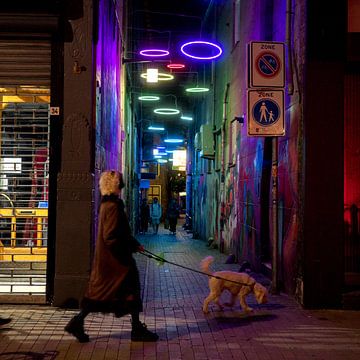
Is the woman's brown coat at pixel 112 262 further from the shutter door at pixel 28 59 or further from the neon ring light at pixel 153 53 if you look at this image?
the neon ring light at pixel 153 53

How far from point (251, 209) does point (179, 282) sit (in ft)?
10.6

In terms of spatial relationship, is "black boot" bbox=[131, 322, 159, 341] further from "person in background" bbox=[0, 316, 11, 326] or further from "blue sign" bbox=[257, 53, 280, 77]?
"blue sign" bbox=[257, 53, 280, 77]

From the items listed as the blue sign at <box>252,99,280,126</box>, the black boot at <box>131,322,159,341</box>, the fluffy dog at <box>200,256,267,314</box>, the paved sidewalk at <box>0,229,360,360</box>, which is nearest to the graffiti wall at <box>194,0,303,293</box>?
the blue sign at <box>252,99,280,126</box>

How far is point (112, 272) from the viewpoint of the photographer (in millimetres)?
6449

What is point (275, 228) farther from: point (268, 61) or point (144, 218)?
point (144, 218)

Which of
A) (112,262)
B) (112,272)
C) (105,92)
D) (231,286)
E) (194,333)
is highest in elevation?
(105,92)

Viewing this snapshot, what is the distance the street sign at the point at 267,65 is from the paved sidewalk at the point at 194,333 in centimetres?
353

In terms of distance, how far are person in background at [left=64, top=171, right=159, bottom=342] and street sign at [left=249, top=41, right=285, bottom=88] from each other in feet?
13.2

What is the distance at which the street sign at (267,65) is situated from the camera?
9477 mm

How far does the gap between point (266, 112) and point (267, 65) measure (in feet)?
2.53

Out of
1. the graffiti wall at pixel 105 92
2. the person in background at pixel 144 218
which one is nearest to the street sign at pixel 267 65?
the graffiti wall at pixel 105 92

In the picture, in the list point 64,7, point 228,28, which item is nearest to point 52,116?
point 64,7

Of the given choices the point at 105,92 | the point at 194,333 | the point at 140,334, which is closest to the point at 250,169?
the point at 105,92

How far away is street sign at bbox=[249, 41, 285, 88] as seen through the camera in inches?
373
